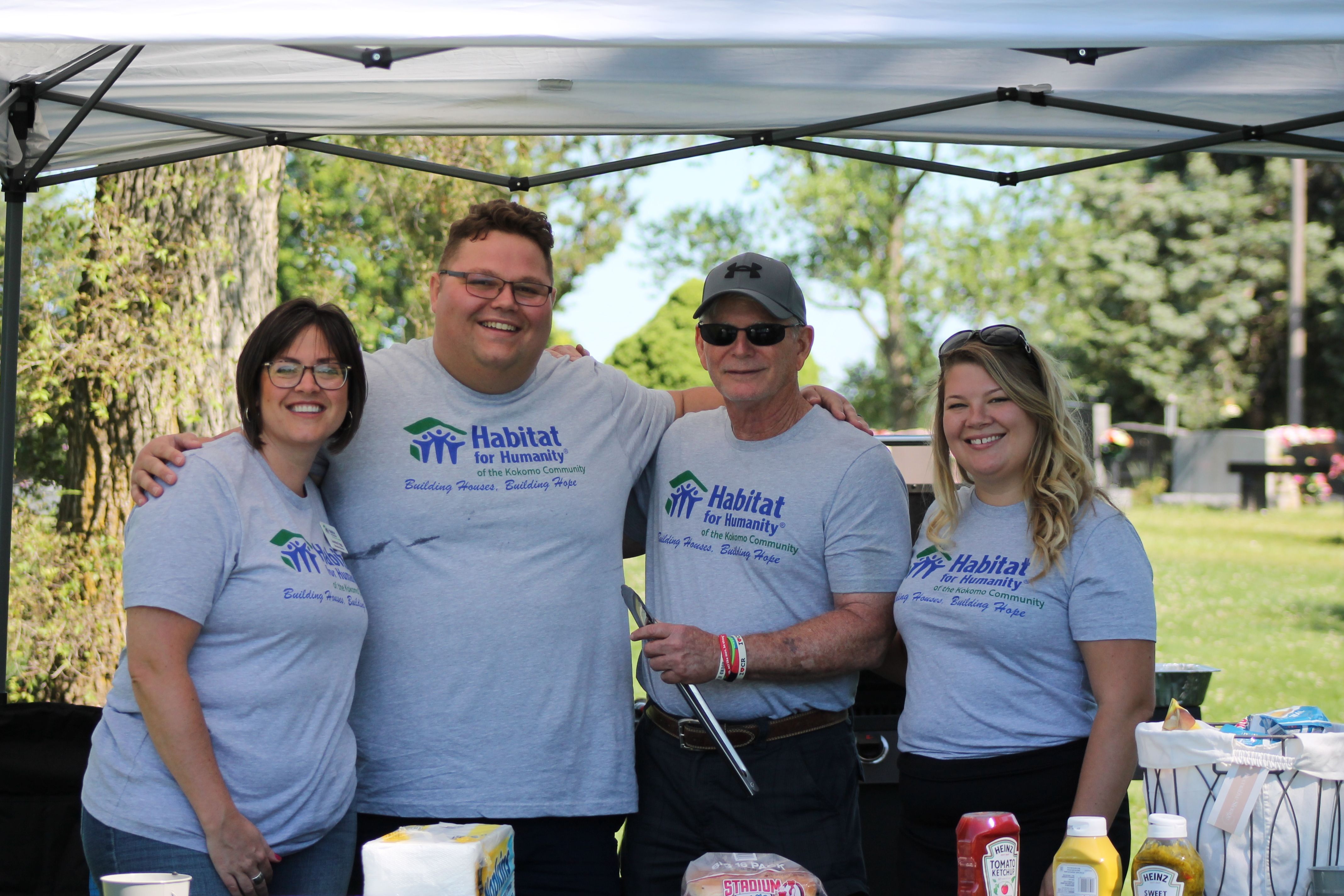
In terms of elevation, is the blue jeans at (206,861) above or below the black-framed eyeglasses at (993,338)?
below

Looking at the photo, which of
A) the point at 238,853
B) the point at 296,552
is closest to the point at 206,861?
the point at 238,853

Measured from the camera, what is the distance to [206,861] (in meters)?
1.92

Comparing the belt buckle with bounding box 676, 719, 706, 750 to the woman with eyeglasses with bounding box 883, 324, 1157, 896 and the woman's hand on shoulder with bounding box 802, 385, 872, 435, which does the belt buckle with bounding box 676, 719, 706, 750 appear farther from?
the woman's hand on shoulder with bounding box 802, 385, 872, 435

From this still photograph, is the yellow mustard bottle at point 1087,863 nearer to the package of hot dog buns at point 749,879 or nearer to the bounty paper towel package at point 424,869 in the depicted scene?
the package of hot dog buns at point 749,879

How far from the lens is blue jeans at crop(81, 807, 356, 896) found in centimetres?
192

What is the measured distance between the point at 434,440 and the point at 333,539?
0.31 metres

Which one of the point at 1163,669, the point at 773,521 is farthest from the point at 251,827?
the point at 1163,669

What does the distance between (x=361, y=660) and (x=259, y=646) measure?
1.24ft

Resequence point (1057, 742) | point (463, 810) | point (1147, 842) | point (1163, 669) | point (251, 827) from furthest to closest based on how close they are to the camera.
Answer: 1. point (1163, 669)
2. point (463, 810)
3. point (1057, 742)
4. point (251, 827)
5. point (1147, 842)

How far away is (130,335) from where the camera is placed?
19.1ft

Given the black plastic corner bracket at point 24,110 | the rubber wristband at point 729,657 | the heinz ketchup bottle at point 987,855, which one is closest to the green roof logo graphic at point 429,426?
the rubber wristband at point 729,657

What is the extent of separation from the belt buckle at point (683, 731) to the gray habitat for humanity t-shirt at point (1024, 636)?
0.45 m

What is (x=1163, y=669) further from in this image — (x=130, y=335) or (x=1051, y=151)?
(x=1051, y=151)

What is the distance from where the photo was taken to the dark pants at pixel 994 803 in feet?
6.89
